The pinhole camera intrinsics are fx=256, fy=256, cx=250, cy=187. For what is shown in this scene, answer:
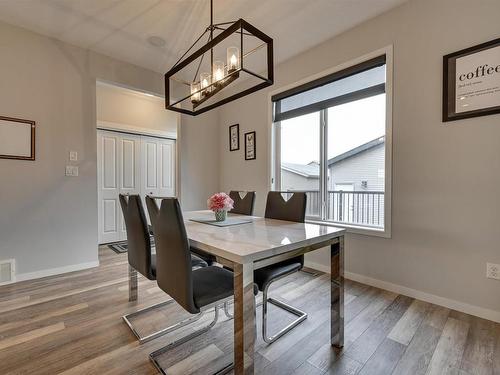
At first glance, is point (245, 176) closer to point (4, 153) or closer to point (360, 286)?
point (360, 286)

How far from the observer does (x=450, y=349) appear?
1496 mm

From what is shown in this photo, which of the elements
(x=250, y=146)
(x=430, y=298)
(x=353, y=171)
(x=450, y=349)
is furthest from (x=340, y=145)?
(x=450, y=349)

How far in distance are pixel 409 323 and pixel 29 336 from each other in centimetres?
252

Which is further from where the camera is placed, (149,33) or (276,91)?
(276,91)

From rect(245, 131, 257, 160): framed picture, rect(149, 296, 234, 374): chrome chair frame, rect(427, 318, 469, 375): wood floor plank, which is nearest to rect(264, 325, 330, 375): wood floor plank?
rect(149, 296, 234, 374): chrome chair frame

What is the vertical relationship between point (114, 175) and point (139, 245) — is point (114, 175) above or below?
above

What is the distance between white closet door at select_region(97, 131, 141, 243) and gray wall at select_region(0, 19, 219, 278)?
117cm

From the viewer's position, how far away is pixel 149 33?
262 centimetres

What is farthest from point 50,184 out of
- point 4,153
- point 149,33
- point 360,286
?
point 360,286

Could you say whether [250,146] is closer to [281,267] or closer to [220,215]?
[220,215]

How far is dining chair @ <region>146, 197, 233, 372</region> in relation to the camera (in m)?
1.18

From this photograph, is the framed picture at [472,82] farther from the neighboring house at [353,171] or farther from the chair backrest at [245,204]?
the chair backrest at [245,204]

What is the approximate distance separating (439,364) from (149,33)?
11.5ft

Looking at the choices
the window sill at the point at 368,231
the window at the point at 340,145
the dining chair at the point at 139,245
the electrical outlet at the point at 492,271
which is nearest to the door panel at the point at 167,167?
the window at the point at 340,145
